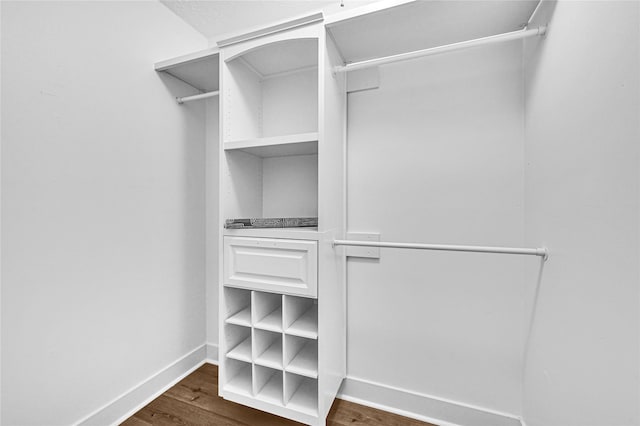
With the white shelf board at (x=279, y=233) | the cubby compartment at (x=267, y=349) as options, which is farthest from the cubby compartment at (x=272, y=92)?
the cubby compartment at (x=267, y=349)

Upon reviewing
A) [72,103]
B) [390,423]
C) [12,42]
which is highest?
[12,42]

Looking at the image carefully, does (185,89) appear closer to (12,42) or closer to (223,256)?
(12,42)

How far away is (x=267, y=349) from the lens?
53.2 inches

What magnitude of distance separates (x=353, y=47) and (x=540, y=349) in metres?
1.56

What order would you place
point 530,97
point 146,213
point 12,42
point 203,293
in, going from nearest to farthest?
point 12,42
point 530,97
point 146,213
point 203,293

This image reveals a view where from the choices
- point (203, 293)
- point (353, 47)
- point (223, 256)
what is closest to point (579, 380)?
point (223, 256)

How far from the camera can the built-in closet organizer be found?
1165 mm

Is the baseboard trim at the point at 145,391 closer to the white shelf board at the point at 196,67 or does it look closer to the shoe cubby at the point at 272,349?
the shoe cubby at the point at 272,349

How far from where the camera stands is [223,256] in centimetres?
131

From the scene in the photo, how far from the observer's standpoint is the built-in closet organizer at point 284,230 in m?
1.17

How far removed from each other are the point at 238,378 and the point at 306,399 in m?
0.37

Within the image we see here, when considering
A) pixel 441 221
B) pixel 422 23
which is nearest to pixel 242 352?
pixel 441 221

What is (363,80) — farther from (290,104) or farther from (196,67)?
(196,67)

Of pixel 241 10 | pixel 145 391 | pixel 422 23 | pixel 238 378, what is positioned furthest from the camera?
pixel 241 10
